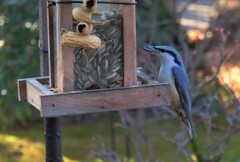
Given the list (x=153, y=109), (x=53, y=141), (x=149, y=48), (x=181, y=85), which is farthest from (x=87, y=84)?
(x=153, y=109)

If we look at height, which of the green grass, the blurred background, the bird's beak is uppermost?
the bird's beak

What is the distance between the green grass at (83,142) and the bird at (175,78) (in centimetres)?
270

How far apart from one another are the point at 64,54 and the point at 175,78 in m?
0.64

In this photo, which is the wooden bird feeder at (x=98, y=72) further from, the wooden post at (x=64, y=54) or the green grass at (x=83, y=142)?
the green grass at (x=83, y=142)

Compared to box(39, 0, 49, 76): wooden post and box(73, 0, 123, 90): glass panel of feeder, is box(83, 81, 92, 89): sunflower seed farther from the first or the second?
box(39, 0, 49, 76): wooden post

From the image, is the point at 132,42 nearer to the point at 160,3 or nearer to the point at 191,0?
the point at 191,0

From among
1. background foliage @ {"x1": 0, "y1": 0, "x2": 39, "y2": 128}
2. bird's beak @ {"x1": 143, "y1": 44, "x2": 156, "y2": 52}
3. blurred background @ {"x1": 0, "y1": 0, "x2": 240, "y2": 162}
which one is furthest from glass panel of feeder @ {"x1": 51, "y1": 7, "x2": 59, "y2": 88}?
background foliage @ {"x1": 0, "y1": 0, "x2": 39, "y2": 128}

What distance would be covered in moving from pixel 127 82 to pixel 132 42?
0.18m

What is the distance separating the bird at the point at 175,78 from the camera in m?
2.86

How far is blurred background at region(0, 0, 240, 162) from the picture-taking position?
14.1 feet

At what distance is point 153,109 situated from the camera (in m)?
5.83

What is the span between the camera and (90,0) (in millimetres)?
2299

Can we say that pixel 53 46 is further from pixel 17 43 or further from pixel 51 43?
pixel 17 43

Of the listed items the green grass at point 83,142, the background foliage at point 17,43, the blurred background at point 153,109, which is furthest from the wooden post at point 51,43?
the green grass at point 83,142
